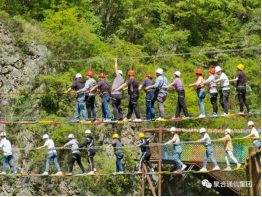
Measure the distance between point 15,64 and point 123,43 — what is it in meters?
6.33

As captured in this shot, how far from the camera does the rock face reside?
37.1 m

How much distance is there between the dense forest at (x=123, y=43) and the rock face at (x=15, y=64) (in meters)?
0.20

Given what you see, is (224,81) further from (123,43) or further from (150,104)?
(123,43)

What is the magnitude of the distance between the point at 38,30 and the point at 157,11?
858cm

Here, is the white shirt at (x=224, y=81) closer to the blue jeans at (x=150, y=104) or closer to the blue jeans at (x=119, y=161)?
the blue jeans at (x=150, y=104)

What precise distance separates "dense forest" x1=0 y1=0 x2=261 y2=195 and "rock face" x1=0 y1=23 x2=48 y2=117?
200mm

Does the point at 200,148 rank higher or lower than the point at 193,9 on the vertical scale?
lower

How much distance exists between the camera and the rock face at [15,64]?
122ft

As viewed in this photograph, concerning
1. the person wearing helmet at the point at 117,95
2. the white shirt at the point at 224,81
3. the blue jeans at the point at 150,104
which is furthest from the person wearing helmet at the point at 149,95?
the white shirt at the point at 224,81

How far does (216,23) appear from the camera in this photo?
46969 mm

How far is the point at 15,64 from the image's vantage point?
37719 millimetres

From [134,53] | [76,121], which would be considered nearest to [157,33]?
[134,53]

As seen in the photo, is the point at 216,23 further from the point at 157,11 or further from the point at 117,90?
the point at 117,90

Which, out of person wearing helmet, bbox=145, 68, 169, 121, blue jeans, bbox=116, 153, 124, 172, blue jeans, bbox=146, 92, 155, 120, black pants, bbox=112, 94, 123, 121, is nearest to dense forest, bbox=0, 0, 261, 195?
black pants, bbox=112, 94, 123, 121
